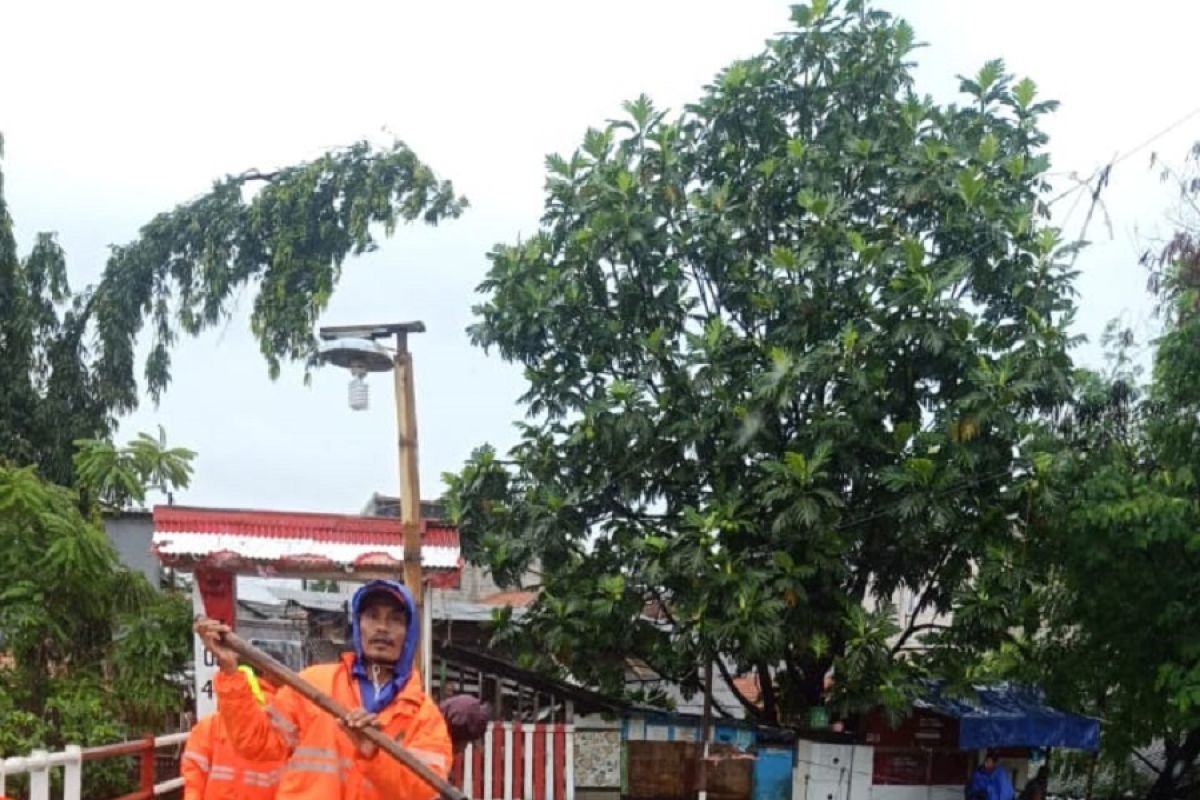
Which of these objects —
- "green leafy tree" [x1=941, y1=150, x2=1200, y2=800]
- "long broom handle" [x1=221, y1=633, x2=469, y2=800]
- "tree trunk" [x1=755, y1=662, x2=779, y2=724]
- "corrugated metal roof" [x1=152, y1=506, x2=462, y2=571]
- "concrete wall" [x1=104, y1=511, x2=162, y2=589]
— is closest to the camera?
"long broom handle" [x1=221, y1=633, x2=469, y2=800]

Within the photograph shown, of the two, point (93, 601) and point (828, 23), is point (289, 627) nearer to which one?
point (93, 601)

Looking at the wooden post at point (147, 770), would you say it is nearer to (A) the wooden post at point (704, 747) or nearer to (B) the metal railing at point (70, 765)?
(B) the metal railing at point (70, 765)

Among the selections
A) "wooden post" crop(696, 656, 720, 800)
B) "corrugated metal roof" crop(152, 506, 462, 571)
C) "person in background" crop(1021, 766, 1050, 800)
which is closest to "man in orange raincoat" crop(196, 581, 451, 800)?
"corrugated metal roof" crop(152, 506, 462, 571)

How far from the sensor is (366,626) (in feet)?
12.5

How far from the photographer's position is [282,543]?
401 inches

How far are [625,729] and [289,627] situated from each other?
3.95m

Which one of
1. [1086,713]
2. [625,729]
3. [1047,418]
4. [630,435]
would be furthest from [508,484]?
[1086,713]

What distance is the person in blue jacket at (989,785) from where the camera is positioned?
13.3m

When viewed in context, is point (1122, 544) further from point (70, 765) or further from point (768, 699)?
point (70, 765)

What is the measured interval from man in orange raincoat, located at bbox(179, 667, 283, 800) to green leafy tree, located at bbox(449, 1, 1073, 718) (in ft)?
21.9

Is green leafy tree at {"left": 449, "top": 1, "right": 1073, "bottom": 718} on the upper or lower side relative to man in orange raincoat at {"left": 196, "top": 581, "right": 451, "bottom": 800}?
upper

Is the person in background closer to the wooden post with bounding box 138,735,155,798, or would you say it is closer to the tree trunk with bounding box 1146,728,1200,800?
the tree trunk with bounding box 1146,728,1200,800

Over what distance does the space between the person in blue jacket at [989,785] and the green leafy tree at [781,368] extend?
1.93m

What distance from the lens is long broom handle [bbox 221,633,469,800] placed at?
11.5 feet
